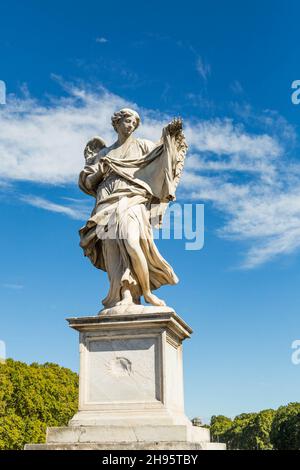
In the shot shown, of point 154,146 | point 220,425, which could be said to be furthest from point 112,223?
point 220,425

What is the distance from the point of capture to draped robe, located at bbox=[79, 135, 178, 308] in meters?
9.20

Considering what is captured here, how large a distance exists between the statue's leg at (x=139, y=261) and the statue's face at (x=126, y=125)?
70.7 inches

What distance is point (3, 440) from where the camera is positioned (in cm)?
3628

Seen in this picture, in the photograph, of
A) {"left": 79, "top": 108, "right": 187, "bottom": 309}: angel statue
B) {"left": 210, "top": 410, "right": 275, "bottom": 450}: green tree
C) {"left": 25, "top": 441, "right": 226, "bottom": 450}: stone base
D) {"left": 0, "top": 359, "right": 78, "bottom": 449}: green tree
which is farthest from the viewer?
{"left": 210, "top": 410, "right": 275, "bottom": 450}: green tree

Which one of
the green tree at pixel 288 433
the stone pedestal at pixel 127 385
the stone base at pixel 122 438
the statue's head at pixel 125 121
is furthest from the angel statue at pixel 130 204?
the green tree at pixel 288 433

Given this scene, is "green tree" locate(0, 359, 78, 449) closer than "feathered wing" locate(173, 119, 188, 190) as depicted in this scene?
No

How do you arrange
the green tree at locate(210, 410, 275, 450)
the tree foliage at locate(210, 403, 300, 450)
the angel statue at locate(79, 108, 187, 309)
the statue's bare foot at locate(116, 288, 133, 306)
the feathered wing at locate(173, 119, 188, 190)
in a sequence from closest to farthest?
the statue's bare foot at locate(116, 288, 133, 306) → the angel statue at locate(79, 108, 187, 309) → the feathered wing at locate(173, 119, 188, 190) → the tree foliage at locate(210, 403, 300, 450) → the green tree at locate(210, 410, 275, 450)

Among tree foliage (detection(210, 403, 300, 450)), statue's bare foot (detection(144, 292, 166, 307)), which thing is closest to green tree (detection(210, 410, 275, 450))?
tree foliage (detection(210, 403, 300, 450))

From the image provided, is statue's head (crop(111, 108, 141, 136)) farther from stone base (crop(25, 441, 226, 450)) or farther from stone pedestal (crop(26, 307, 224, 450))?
stone base (crop(25, 441, 226, 450))

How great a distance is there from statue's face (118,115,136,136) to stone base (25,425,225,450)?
4950 mm

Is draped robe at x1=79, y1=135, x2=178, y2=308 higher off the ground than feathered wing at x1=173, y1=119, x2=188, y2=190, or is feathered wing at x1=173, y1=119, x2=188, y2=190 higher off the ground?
feathered wing at x1=173, y1=119, x2=188, y2=190

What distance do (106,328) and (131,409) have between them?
1.22 metres

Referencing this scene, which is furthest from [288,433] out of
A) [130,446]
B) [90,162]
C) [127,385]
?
[130,446]
